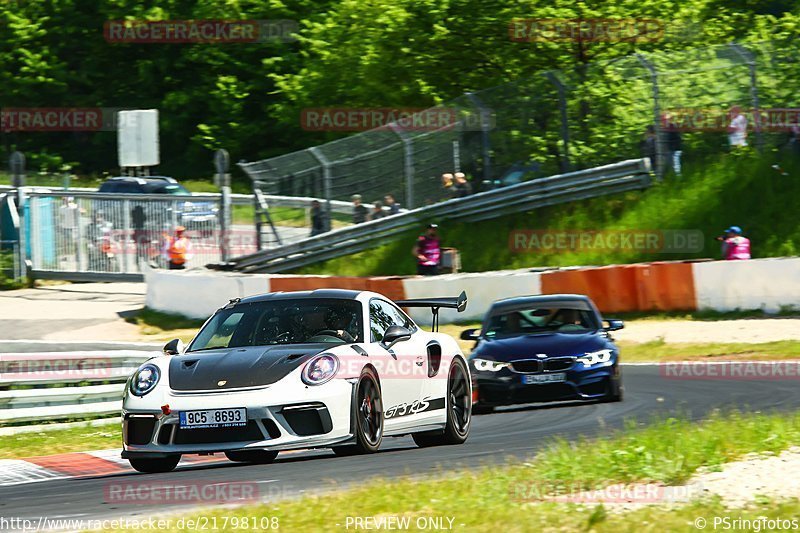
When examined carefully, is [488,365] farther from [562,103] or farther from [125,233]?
[125,233]

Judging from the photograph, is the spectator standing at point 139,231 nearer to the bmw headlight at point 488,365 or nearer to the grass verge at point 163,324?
the grass verge at point 163,324

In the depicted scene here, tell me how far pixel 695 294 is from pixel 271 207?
9412mm

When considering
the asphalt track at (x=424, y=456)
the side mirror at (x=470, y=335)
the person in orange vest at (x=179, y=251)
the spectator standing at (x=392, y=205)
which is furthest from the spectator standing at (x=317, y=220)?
the side mirror at (x=470, y=335)

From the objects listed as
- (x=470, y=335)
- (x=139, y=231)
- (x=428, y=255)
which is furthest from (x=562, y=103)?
(x=470, y=335)

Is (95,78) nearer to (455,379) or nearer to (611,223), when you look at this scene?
(611,223)

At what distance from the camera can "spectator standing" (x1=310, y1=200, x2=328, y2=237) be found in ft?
93.4

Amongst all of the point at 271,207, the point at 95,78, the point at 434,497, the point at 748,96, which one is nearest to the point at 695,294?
the point at 748,96

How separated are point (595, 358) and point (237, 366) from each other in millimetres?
5622

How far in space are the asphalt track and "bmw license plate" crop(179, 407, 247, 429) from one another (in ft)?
1.13

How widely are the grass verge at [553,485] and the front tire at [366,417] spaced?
112 cm

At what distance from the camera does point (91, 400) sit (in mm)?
15133

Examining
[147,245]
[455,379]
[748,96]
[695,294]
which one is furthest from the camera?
[147,245]

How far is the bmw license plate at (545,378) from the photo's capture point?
46.7 ft

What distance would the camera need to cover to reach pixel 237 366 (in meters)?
9.63
